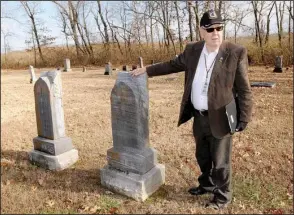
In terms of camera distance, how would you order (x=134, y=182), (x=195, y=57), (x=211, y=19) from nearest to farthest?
(x=211, y=19)
(x=195, y=57)
(x=134, y=182)

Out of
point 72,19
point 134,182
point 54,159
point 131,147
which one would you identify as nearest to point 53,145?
point 54,159

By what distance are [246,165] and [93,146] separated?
9.20 ft

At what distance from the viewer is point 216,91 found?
333 cm

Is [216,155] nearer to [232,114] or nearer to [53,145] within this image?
[232,114]

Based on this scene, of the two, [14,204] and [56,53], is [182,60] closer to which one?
[14,204]

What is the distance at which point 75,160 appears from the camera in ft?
17.5

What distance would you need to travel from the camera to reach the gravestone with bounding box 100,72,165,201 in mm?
3930

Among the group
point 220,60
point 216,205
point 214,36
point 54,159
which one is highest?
point 214,36

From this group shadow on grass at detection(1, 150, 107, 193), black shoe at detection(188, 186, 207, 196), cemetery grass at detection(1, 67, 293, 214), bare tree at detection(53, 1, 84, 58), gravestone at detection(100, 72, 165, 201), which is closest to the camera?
cemetery grass at detection(1, 67, 293, 214)

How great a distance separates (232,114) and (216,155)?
52 centimetres

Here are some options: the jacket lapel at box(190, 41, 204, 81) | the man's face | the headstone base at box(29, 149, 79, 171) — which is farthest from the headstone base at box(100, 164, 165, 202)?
the man's face

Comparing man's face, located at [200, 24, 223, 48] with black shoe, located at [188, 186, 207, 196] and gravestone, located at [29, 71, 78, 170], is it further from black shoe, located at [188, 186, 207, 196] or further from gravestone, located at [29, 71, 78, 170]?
gravestone, located at [29, 71, 78, 170]

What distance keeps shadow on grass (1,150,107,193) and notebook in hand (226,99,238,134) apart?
6.47ft

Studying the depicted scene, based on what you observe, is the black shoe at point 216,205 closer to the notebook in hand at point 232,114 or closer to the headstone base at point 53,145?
the notebook in hand at point 232,114
